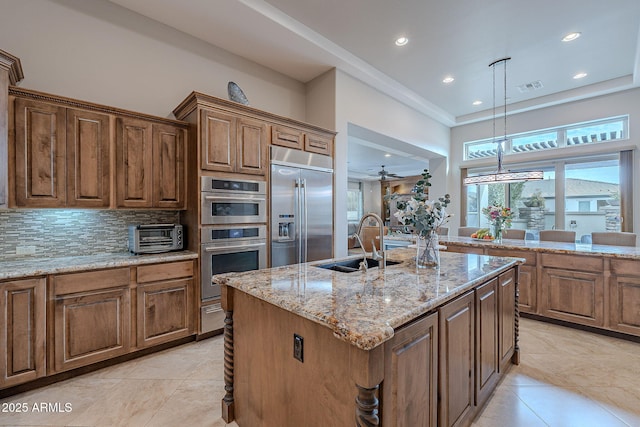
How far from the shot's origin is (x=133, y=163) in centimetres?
266

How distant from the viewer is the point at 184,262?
108 inches

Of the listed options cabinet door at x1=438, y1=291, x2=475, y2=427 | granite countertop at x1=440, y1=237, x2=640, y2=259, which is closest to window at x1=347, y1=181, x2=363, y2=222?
granite countertop at x1=440, y1=237, x2=640, y2=259

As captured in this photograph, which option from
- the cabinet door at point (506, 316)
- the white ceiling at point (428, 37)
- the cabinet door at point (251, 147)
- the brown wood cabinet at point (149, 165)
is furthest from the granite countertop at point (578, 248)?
the brown wood cabinet at point (149, 165)

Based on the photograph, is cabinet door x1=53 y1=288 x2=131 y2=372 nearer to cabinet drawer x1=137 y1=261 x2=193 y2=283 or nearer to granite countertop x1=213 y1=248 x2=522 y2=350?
cabinet drawer x1=137 y1=261 x2=193 y2=283

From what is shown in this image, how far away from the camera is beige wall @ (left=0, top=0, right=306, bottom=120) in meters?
2.39

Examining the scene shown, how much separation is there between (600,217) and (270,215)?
5579mm

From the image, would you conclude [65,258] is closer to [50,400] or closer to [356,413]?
[50,400]

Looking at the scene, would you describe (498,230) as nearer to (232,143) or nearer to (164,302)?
(232,143)

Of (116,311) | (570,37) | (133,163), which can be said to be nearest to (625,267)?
(570,37)

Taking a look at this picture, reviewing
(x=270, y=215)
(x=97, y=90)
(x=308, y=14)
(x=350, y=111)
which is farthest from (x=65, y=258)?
(x=350, y=111)

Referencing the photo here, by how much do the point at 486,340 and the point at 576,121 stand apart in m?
5.12

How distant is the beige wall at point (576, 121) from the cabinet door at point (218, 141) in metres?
5.29

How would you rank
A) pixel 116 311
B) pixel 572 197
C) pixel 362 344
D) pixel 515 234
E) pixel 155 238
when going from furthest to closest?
pixel 572 197 < pixel 515 234 < pixel 155 238 < pixel 116 311 < pixel 362 344

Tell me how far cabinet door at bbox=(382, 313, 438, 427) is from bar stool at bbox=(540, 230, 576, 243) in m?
3.95
